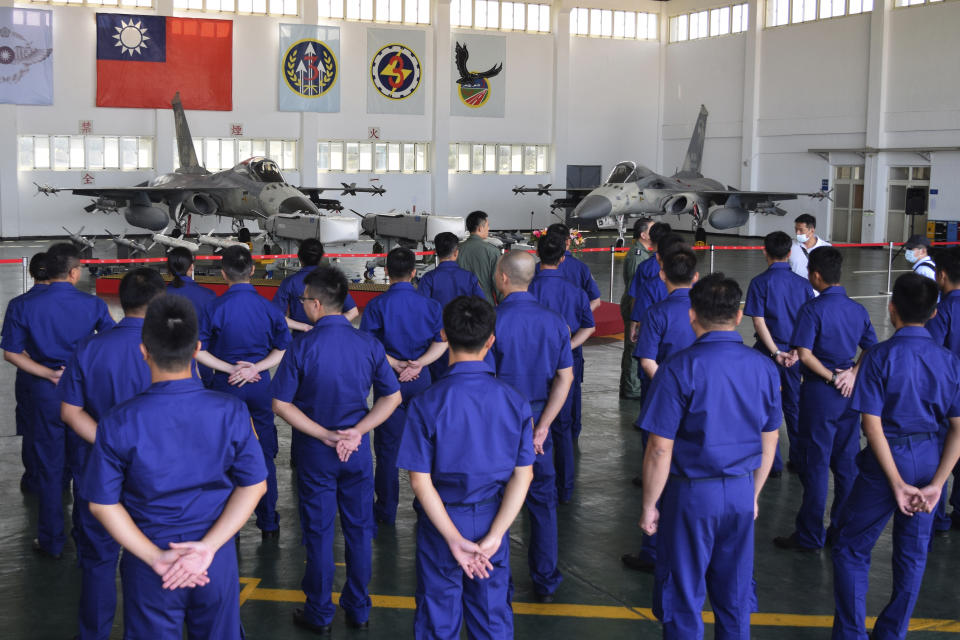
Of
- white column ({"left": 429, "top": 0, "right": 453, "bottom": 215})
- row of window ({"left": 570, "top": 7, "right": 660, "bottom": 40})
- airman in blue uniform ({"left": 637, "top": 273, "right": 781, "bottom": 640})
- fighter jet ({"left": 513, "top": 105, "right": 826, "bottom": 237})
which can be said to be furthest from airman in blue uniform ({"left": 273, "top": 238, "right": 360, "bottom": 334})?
row of window ({"left": 570, "top": 7, "right": 660, "bottom": 40})

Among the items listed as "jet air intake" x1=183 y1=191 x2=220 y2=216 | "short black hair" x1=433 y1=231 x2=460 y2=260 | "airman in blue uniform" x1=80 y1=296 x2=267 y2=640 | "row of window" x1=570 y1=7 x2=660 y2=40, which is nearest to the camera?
"airman in blue uniform" x1=80 y1=296 x2=267 y2=640

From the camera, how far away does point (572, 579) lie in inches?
230

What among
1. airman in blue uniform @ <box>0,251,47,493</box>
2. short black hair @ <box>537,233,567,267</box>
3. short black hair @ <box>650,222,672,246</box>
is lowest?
airman in blue uniform @ <box>0,251,47,493</box>

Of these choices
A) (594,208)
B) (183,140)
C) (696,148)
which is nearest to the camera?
(183,140)

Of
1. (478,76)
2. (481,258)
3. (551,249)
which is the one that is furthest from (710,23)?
(551,249)

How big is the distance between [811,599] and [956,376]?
1770 millimetres

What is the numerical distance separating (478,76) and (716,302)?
116ft

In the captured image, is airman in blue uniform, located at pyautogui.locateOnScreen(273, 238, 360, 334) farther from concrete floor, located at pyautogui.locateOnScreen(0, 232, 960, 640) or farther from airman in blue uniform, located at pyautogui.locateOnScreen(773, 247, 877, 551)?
airman in blue uniform, located at pyautogui.locateOnScreen(773, 247, 877, 551)

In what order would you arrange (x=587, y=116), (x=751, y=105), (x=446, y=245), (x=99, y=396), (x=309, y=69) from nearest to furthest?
(x=99, y=396)
(x=446, y=245)
(x=309, y=69)
(x=751, y=105)
(x=587, y=116)

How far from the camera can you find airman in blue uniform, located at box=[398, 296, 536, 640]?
12.2 ft

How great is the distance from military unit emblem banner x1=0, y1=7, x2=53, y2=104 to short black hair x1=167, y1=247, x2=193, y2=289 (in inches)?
1103

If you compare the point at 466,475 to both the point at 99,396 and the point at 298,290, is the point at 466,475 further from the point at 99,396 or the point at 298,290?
the point at 298,290

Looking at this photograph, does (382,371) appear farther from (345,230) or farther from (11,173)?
(11,173)

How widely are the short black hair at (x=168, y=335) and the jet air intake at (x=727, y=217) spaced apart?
2872 centimetres
